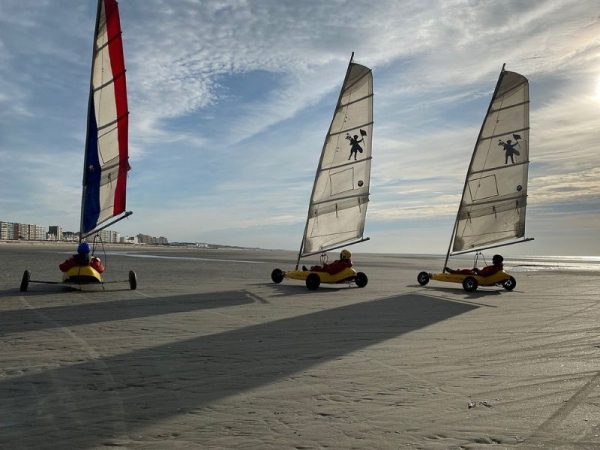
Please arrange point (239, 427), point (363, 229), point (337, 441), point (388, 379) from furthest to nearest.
Answer: point (363, 229) < point (388, 379) < point (239, 427) < point (337, 441)

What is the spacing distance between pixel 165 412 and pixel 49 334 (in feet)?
14.9

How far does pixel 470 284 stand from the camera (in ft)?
57.0

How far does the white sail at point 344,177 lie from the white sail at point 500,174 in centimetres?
428

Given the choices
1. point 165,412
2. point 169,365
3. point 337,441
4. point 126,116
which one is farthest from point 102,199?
point 337,441

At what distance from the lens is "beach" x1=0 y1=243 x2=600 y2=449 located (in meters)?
3.78

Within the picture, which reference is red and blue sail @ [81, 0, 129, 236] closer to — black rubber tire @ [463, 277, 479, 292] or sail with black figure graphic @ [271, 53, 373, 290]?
sail with black figure graphic @ [271, 53, 373, 290]

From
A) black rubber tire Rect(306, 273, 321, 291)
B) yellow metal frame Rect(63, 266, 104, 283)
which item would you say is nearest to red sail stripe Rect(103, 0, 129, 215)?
yellow metal frame Rect(63, 266, 104, 283)

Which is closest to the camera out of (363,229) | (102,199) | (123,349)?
(123,349)

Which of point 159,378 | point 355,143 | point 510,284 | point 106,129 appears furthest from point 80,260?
point 510,284

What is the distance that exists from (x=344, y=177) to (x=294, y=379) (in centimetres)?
1455

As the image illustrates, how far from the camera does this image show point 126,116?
16.1 meters

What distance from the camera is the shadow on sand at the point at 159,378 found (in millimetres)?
3875

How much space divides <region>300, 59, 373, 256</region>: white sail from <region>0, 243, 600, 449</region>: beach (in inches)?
342

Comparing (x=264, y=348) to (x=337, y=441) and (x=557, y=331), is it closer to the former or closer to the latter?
(x=337, y=441)
